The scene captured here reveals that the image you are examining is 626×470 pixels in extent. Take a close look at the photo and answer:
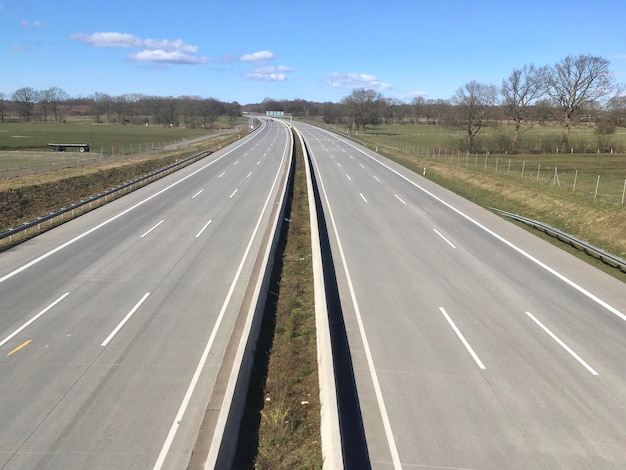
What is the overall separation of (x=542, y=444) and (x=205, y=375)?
19.1ft

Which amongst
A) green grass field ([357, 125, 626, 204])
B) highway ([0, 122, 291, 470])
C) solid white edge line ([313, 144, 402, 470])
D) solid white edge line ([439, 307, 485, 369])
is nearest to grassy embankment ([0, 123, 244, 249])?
highway ([0, 122, 291, 470])

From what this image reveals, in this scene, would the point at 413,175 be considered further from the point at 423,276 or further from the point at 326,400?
the point at 326,400

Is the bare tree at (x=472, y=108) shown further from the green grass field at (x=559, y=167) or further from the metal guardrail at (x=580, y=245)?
the metal guardrail at (x=580, y=245)

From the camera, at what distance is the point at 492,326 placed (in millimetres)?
12547

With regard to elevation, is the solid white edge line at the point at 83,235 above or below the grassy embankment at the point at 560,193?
below

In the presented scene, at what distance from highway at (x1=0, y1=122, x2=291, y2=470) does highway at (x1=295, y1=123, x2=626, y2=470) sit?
3122 mm

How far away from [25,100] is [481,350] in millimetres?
198632

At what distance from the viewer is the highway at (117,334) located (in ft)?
25.7

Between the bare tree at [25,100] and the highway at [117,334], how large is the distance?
563ft

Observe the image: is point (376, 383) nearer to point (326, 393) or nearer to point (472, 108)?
point (326, 393)

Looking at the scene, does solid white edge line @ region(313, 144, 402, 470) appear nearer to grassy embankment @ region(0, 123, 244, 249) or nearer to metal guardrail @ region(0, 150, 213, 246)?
metal guardrail @ region(0, 150, 213, 246)

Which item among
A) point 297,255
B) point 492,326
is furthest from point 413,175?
point 492,326

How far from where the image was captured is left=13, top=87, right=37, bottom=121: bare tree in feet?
557

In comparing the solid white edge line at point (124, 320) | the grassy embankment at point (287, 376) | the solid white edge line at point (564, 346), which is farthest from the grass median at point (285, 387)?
the solid white edge line at point (564, 346)
